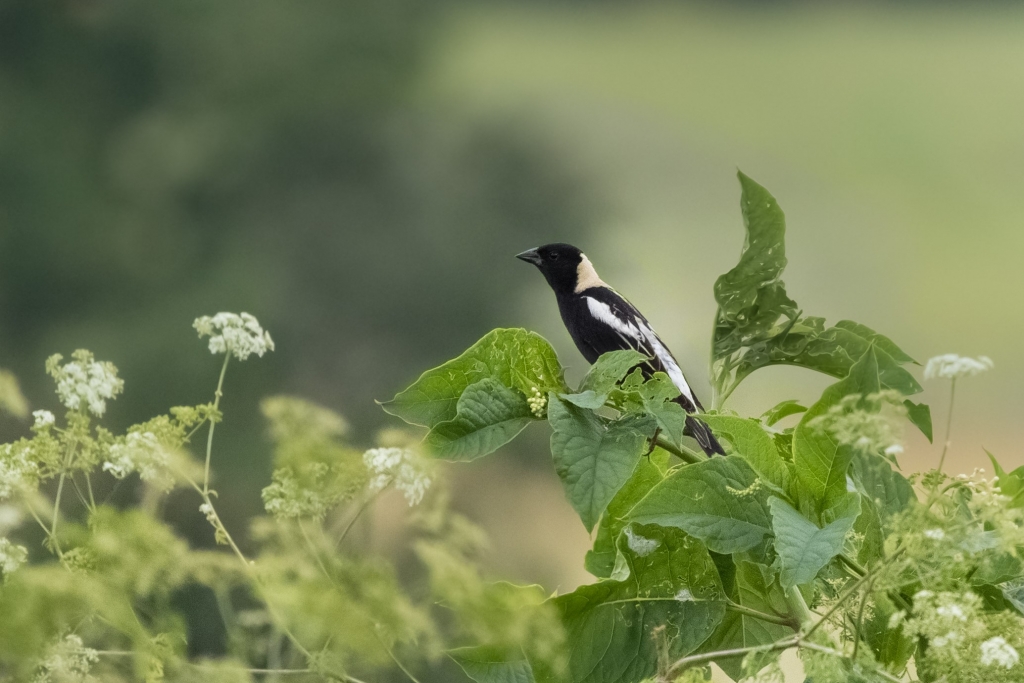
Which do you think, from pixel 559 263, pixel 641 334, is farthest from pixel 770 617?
pixel 559 263

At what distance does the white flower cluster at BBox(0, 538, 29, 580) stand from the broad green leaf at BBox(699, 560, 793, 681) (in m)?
0.31

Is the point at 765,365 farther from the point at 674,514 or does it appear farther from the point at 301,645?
the point at 301,645

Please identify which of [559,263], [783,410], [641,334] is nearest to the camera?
[783,410]

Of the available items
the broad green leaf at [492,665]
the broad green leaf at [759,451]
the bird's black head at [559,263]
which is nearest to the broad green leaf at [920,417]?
the broad green leaf at [759,451]

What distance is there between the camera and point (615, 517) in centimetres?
48

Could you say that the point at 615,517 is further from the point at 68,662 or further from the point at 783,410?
the point at 68,662

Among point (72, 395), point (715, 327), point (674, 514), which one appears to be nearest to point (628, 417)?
point (674, 514)

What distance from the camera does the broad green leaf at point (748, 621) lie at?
0.45m

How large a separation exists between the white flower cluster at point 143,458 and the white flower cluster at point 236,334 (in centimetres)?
8

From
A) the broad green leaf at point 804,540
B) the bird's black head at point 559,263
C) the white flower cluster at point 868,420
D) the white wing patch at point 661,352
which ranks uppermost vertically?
the bird's black head at point 559,263

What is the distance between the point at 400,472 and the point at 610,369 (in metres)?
0.10

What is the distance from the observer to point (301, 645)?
0.40 metres

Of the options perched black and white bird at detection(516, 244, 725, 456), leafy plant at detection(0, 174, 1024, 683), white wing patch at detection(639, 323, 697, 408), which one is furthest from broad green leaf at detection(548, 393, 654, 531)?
white wing patch at detection(639, 323, 697, 408)

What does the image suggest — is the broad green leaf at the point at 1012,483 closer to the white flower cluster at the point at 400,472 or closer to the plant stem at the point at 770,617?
the plant stem at the point at 770,617
